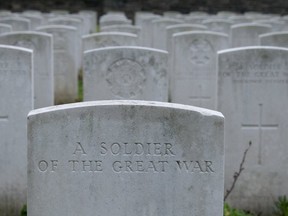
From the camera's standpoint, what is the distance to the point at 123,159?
3830mm

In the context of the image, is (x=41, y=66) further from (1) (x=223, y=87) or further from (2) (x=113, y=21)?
(2) (x=113, y=21)

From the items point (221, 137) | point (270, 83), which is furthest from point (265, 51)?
point (221, 137)

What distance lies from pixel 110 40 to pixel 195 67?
1.13 meters

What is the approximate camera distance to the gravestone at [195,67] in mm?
8945

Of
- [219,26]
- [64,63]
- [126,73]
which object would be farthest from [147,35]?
[126,73]

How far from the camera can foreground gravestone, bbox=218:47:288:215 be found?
20.4ft

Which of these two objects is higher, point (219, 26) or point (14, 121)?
Answer: point (219, 26)

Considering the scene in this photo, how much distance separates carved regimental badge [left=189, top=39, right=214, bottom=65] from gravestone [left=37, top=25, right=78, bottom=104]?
228cm

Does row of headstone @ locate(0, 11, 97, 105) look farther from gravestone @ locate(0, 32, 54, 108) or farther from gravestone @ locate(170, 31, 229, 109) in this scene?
gravestone @ locate(170, 31, 229, 109)

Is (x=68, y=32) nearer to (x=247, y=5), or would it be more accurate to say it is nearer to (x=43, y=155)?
(x=43, y=155)

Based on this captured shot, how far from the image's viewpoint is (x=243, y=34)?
462 inches

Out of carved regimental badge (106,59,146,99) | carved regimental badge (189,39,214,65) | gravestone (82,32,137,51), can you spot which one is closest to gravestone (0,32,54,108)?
gravestone (82,32,137,51)

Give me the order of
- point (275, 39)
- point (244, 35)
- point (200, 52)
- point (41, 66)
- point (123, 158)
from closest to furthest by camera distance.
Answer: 1. point (123, 158)
2. point (41, 66)
3. point (200, 52)
4. point (275, 39)
5. point (244, 35)

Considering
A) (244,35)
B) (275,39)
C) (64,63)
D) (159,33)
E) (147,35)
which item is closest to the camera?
(275,39)
